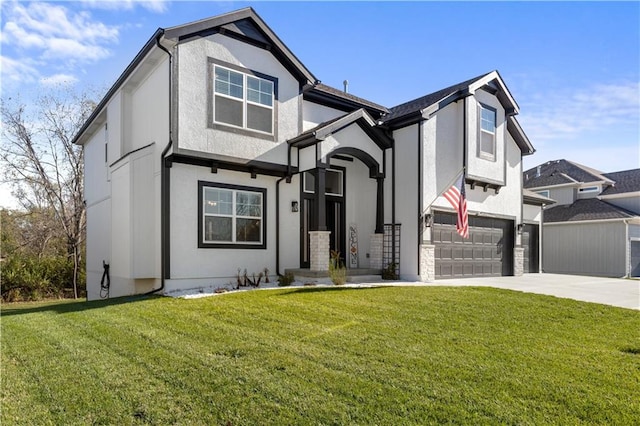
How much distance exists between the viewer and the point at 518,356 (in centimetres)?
521

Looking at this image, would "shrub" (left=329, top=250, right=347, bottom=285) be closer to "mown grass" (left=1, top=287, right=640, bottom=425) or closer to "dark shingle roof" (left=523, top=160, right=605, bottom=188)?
"mown grass" (left=1, top=287, right=640, bottom=425)

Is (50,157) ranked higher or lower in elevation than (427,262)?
higher

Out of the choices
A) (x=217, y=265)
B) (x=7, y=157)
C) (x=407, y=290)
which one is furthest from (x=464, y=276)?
(x=7, y=157)

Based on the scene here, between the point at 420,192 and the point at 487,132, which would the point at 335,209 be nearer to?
the point at 420,192

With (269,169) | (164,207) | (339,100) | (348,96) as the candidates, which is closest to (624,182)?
(348,96)

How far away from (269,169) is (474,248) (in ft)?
26.0

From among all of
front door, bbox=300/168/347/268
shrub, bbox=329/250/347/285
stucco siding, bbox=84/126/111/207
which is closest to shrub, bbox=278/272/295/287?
shrub, bbox=329/250/347/285

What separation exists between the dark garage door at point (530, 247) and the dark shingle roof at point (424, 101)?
7.36m

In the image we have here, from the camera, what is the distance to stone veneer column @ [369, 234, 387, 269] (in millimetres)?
13266

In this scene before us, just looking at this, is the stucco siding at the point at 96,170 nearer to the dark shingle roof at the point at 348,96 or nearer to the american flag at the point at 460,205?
the dark shingle roof at the point at 348,96

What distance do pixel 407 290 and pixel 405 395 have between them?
19.9 feet

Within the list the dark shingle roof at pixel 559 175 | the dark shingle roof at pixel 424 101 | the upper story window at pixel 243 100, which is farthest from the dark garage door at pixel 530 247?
the upper story window at pixel 243 100

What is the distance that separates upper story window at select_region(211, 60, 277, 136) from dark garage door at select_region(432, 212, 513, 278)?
6.13 m

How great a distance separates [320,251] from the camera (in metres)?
11.5
